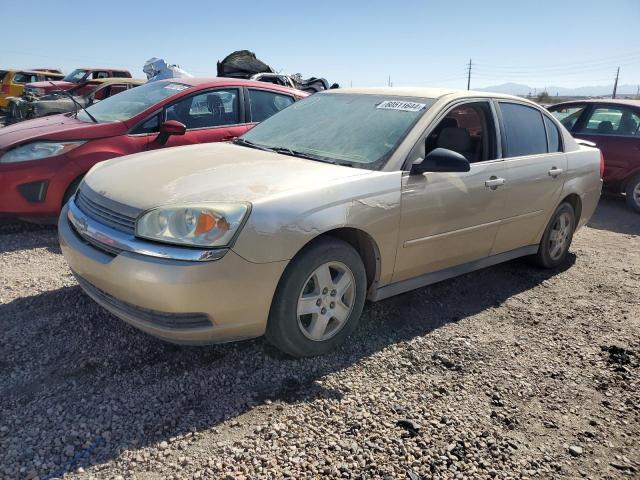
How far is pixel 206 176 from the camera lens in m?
3.02

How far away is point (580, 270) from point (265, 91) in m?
3.97

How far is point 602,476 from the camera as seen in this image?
2367 millimetres

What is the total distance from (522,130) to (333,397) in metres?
2.83

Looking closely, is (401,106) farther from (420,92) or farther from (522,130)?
(522,130)

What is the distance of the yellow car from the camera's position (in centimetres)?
1725

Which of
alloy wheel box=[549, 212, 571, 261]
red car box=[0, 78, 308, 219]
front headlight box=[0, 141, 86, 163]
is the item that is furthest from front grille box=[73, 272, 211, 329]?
alloy wheel box=[549, 212, 571, 261]

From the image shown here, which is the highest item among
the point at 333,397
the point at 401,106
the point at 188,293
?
the point at 401,106

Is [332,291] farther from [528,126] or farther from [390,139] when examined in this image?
[528,126]

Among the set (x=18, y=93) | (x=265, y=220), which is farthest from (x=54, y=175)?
(x=18, y=93)

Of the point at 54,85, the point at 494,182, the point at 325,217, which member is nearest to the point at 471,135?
the point at 494,182

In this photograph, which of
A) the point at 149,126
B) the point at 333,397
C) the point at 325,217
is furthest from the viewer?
the point at 149,126

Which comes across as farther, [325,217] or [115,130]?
[115,130]

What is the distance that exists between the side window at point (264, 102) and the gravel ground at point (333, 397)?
3001 mm

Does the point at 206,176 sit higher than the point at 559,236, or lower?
higher
